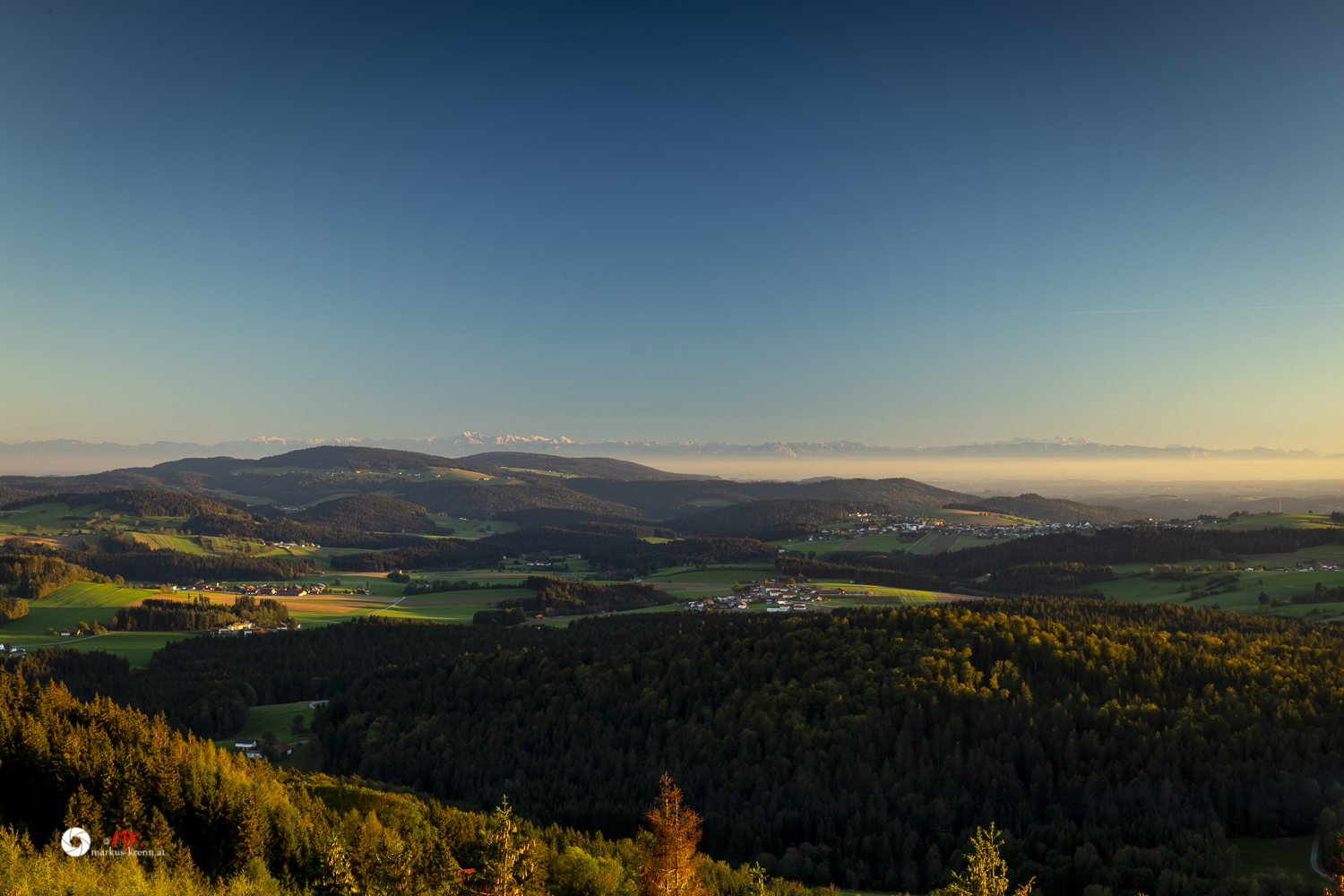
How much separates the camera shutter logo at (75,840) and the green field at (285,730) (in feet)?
161

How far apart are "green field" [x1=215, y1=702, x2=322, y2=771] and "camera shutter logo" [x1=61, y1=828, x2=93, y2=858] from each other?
4897 centimetres

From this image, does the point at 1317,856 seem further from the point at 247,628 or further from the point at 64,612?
the point at 64,612

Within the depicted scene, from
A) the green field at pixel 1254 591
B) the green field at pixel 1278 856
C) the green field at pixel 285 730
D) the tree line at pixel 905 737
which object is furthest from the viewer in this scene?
the green field at pixel 1254 591

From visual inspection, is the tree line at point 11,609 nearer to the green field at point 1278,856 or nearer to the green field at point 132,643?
the green field at point 132,643

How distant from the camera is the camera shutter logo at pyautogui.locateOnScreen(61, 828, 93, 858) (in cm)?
4156

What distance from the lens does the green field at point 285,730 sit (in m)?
95.1

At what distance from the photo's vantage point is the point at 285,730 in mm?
105188

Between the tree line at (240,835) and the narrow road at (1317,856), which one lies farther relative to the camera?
the narrow road at (1317,856)

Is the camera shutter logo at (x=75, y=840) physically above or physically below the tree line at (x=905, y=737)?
above

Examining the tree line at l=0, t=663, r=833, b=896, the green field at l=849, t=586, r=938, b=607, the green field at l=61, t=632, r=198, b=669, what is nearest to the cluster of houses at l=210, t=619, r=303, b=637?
the green field at l=61, t=632, r=198, b=669

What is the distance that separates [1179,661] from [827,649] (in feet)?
137

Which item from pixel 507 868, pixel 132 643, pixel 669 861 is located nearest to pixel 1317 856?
pixel 669 861

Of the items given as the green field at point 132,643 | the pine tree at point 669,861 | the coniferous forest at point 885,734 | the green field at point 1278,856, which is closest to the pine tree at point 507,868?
the pine tree at point 669,861

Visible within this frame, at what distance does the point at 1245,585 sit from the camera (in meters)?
173
